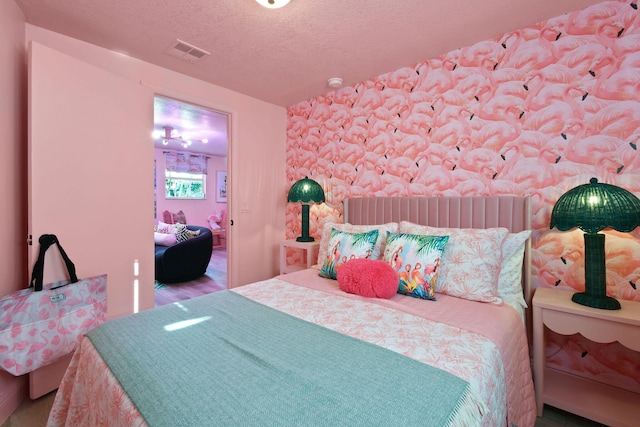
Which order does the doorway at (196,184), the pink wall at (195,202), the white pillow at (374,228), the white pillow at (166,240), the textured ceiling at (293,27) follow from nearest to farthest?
the textured ceiling at (293,27) → the white pillow at (374,228) → the doorway at (196,184) → the white pillow at (166,240) → the pink wall at (195,202)

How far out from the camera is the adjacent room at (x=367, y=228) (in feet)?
3.29

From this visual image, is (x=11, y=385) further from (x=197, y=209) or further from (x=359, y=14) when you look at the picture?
(x=197, y=209)

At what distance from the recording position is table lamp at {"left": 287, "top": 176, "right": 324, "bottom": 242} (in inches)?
119

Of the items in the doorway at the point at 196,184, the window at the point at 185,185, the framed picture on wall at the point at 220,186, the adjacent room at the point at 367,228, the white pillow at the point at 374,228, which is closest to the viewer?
the adjacent room at the point at 367,228

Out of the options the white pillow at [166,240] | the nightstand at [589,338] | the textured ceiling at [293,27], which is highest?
the textured ceiling at [293,27]

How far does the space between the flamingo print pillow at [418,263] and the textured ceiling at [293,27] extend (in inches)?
56.9

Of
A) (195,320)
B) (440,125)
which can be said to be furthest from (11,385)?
(440,125)

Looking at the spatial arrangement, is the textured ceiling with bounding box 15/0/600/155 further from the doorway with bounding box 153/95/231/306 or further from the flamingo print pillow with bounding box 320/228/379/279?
the flamingo print pillow with bounding box 320/228/379/279

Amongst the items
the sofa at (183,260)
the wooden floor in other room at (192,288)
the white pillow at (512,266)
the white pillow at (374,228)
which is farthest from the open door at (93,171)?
the white pillow at (512,266)

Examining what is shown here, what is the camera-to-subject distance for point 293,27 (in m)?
1.93

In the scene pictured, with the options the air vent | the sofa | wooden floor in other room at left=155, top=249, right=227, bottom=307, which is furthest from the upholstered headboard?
the sofa

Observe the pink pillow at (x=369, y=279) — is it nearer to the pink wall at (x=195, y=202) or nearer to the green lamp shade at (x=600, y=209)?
the green lamp shade at (x=600, y=209)

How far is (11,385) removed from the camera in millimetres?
1674

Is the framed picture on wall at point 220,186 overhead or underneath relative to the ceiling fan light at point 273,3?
underneath
